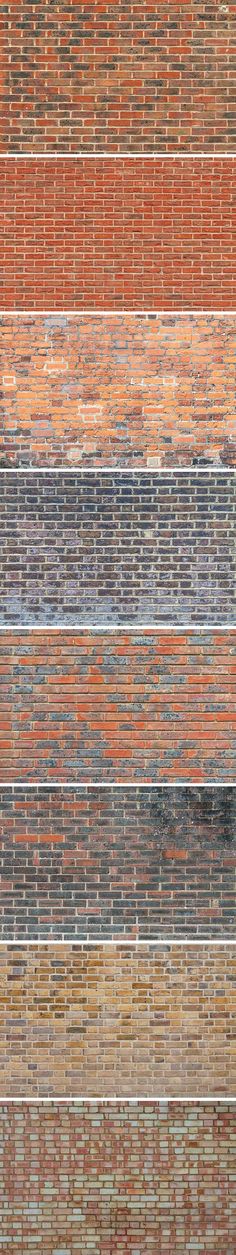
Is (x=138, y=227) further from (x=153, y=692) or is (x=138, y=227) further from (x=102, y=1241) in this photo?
(x=102, y=1241)

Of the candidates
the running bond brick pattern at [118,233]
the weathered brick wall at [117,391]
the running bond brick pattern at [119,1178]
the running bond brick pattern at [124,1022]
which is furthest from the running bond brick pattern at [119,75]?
the running bond brick pattern at [119,1178]

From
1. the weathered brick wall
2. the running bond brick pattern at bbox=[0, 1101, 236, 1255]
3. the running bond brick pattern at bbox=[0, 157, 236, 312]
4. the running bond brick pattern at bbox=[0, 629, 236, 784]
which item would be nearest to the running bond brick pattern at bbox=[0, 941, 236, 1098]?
the running bond brick pattern at bbox=[0, 1101, 236, 1255]

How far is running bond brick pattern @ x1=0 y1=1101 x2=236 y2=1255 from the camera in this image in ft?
18.6

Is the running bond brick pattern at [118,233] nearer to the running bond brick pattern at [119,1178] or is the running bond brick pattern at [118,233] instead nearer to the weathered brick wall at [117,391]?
the weathered brick wall at [117,391]

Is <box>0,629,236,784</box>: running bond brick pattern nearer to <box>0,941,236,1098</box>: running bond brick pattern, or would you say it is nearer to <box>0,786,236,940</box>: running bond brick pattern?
<box>0,786,236,940</box>: running bond brick pattern

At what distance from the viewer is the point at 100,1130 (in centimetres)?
567

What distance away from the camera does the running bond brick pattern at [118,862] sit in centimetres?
572

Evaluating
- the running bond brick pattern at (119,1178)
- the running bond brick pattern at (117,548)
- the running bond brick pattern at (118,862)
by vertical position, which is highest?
the running bond brick pattern at (117,548)

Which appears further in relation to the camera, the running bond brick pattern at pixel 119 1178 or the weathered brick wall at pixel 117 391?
the weathered brick wall at pixel 117 391

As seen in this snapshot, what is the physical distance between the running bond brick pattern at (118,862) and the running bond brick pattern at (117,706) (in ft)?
0.49

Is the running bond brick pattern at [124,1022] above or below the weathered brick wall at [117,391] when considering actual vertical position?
below

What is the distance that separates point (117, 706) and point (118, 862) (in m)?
0.95

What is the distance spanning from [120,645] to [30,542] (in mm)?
836

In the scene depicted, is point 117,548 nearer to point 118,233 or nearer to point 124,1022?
point 118,233
